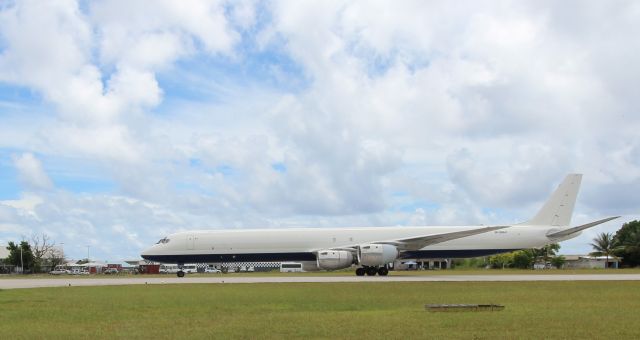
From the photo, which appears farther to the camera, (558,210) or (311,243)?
(558,210)

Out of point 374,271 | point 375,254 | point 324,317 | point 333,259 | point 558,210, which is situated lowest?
point 374,271

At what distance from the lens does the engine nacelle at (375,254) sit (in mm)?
48938

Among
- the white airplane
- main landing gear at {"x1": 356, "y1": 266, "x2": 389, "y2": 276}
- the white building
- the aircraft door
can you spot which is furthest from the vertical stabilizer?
the white building

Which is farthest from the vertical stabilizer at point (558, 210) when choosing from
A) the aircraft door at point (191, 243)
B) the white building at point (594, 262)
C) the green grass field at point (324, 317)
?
the white building at point (594, 262)

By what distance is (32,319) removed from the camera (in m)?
17.5

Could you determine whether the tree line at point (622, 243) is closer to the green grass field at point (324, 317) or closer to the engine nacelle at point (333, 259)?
the engine nacelle at point (333, 259)

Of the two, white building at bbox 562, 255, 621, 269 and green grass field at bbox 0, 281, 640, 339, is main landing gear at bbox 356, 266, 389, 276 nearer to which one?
green grass field at bbox 0, 281, 640, 339

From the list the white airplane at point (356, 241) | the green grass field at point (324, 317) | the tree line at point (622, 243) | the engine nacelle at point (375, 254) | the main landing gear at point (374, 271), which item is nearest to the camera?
the green grass field at point (324, 317)

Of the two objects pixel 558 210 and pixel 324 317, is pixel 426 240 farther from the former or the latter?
pixel 324 317

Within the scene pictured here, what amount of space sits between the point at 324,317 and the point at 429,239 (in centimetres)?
3459

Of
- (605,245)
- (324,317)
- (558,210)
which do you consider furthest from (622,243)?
(324,317)

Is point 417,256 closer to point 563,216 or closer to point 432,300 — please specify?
point 563,216

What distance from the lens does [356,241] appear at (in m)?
53.4

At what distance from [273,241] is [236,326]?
38.2 metres
